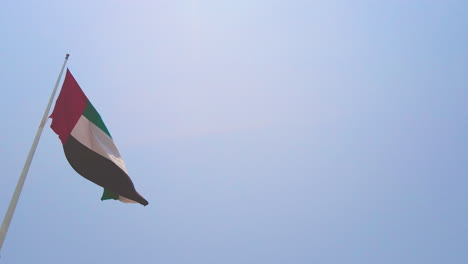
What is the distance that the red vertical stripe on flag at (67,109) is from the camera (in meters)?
10.9

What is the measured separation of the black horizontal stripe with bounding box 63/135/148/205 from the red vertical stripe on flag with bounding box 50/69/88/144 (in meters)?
0.38

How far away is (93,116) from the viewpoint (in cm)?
1169

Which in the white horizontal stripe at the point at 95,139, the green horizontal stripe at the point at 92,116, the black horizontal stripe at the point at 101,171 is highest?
the green horizontal stripe at the point at 92,116

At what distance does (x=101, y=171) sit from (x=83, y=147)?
0.83m

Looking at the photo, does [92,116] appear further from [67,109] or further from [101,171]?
[101,171]

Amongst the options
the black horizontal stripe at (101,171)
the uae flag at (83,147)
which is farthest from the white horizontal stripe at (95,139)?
the black horizontal stripe at (101,171)

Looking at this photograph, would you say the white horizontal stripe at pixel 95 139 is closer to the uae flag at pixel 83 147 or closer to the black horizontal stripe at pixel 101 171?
the uae flag at pixel 83 147

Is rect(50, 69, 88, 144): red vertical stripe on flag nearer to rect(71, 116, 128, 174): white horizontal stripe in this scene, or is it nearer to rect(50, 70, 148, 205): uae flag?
rect(50, 70, 148, 205): uae flag

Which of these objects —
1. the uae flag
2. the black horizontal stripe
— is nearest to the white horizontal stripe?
the uae flag

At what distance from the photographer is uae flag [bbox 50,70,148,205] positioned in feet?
35.8

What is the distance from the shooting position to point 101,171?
436 inches

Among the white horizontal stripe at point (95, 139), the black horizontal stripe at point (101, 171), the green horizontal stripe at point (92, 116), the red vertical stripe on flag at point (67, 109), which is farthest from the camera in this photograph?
the green horizontal stripe at point (92, 116)

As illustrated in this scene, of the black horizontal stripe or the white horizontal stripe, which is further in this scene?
the white horizontal stripe

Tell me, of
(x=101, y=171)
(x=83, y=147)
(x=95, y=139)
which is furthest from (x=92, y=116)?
(x=101, y=171)
